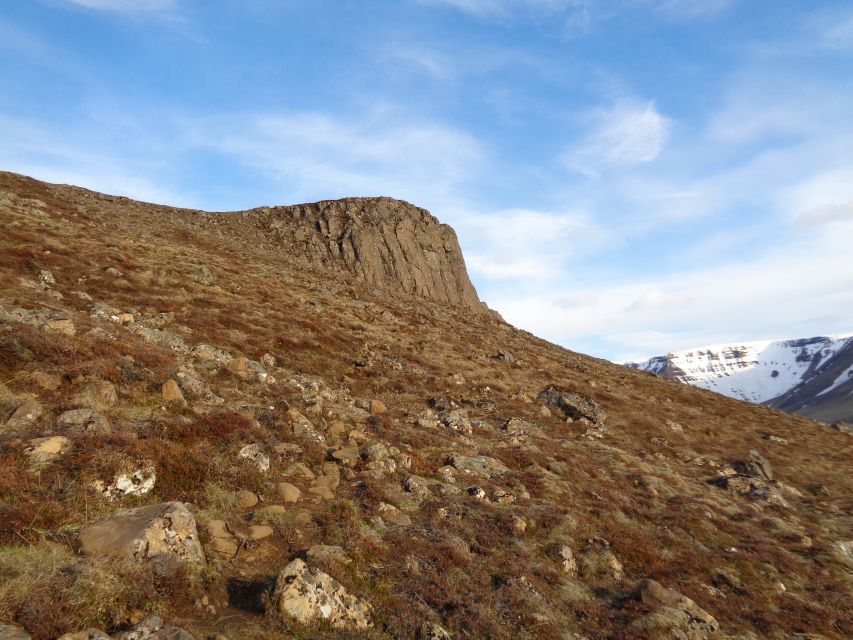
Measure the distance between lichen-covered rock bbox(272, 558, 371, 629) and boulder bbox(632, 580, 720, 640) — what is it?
21.5 ft

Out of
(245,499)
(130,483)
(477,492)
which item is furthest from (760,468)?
(130,483)

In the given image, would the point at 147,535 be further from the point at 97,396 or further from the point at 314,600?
the point at 97,396

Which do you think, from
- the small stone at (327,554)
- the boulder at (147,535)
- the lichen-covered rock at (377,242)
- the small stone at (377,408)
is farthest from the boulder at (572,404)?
the lichen-covered rock at (377,242)

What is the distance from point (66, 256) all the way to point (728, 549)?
3641cm

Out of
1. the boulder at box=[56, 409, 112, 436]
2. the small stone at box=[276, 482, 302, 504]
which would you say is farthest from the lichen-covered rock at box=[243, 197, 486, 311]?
the small stone at box=[276, 482, 302, 504]

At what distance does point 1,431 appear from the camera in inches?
378

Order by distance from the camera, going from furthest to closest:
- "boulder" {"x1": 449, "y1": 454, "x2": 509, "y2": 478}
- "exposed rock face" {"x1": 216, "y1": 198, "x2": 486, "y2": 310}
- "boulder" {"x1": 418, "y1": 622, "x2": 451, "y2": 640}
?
"exposed rock face" {"x1": 216, "y1": 198, "x2": 486, "y2": 310} → "boulder" {"x1": 449, "y1": 454, "x2": 509, "y2": 478} → "boulder" {"x1": 418, "y1": 622, "x2": 451, "y2": 640}

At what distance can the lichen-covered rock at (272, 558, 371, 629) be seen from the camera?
7453mm

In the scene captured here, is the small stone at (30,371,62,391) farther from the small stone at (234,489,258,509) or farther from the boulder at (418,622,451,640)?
the boulder at (418,622,451,640)

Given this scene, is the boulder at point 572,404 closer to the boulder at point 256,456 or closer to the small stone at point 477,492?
the small stone at point 477,492

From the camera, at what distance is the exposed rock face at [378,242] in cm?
6962

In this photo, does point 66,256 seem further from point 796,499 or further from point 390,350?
point 796,499

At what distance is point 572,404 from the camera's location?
101 feet

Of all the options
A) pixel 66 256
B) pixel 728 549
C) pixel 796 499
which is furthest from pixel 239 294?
pixel 796 499
